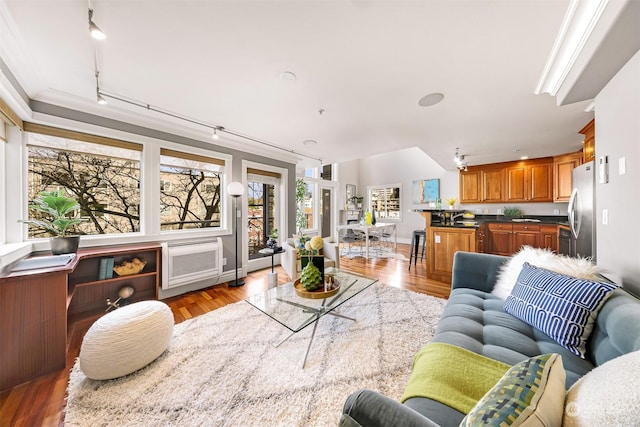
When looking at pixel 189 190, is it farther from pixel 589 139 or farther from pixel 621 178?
pixel 589 139

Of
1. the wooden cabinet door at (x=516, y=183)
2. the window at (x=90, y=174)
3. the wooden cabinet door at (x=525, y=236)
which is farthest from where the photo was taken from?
the wooden cabinet door at (x=516, y=183)

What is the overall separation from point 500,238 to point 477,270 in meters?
3.71

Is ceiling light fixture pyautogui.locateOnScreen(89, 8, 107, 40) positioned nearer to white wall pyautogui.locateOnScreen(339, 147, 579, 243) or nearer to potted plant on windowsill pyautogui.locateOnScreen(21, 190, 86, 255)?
potted plant on windowsill pyautogui.locateOnScreen(21, 190, 86, 255)

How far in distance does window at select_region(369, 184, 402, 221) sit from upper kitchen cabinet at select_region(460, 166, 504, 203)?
6.66 feet

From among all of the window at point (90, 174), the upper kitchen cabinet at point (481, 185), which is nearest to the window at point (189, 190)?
the window at point (90, 174)

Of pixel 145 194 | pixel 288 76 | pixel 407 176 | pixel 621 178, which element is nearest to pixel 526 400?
pixel 621 178

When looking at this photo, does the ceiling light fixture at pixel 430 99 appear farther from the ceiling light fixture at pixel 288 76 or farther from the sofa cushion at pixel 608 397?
the sofa cushion at pixel 608 397

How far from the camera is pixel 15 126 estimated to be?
2018 millimetres

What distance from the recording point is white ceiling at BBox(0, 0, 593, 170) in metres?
1.31

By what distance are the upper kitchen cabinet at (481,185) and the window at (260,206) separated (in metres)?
4.70

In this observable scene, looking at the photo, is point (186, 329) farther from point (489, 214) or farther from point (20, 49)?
point (489, 214)

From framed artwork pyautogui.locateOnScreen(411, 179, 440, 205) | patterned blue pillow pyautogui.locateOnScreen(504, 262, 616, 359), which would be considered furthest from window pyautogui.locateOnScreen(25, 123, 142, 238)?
framed artwork pyautogui.locateOnScreen(411, 179, 440, 205)

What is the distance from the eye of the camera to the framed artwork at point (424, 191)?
6553 mm

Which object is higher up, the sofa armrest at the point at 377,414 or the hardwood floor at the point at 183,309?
the sofa armrest at the point at 377,414
